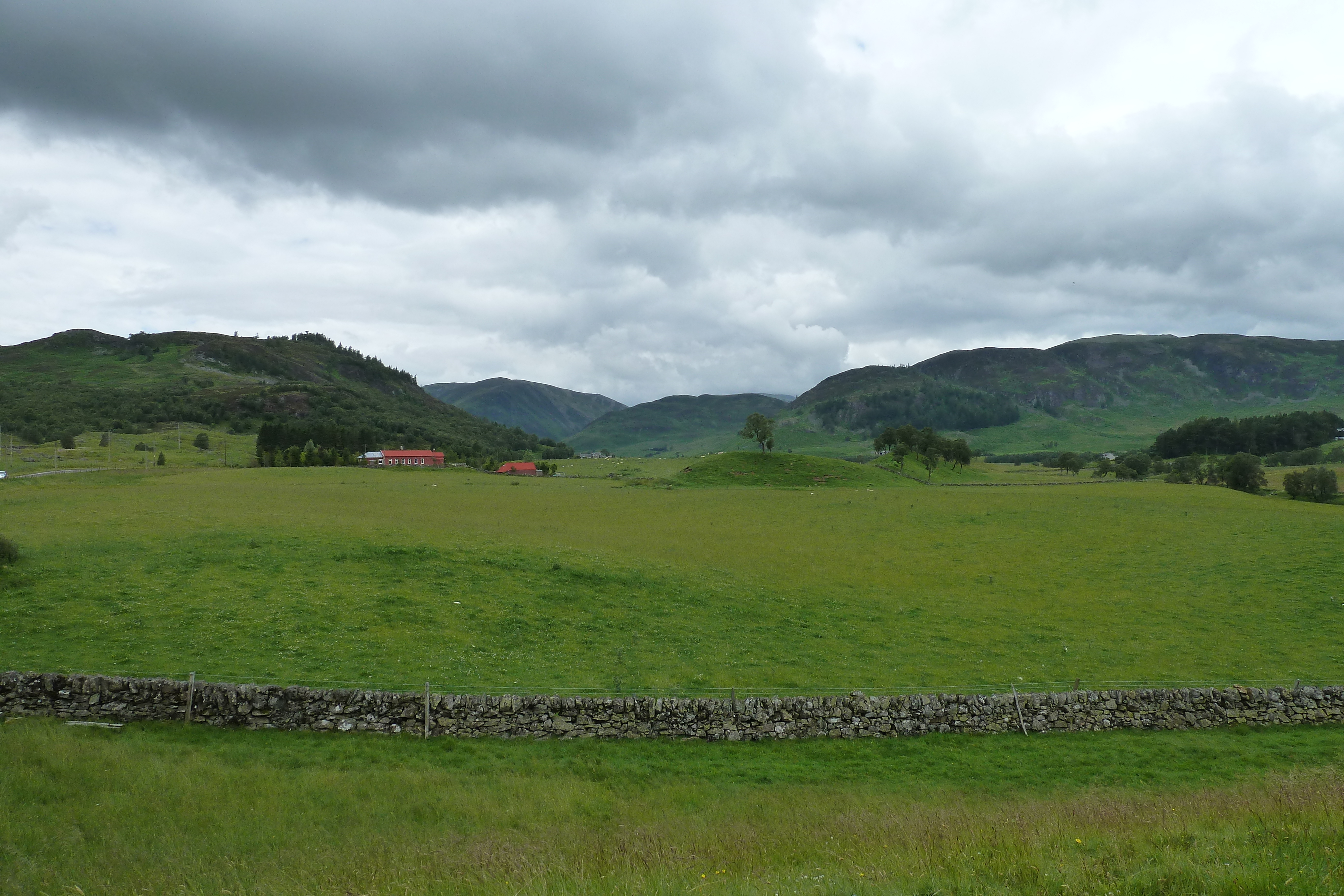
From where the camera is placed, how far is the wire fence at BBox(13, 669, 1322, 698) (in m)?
20.9

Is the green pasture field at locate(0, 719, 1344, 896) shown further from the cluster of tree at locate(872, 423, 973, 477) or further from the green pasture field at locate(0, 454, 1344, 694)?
the cluster of tree at locate(872, 423, 973, 477)

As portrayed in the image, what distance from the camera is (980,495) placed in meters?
88.7

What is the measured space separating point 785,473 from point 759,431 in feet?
70.4

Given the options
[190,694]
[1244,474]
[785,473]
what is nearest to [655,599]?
[190,694]

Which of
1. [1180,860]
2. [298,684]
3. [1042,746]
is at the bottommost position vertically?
[1042,746]

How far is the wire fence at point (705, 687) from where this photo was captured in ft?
68.7

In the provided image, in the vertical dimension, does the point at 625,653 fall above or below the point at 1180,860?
below

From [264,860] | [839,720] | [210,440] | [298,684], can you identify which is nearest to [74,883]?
[264,860]

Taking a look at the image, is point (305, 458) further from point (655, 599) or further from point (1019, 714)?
point (1019, 714)

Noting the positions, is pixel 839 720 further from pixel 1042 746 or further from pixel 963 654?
pixel 963 654

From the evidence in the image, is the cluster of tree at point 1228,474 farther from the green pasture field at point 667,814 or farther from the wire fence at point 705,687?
the green pasture field at point 667,814

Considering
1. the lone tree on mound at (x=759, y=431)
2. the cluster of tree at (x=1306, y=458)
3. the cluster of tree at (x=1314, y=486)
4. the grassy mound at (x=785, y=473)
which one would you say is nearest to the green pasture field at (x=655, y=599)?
the cluster of tree at (x=1314, y=486)

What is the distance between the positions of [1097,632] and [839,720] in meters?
17.8

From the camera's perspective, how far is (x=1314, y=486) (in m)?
90.7
